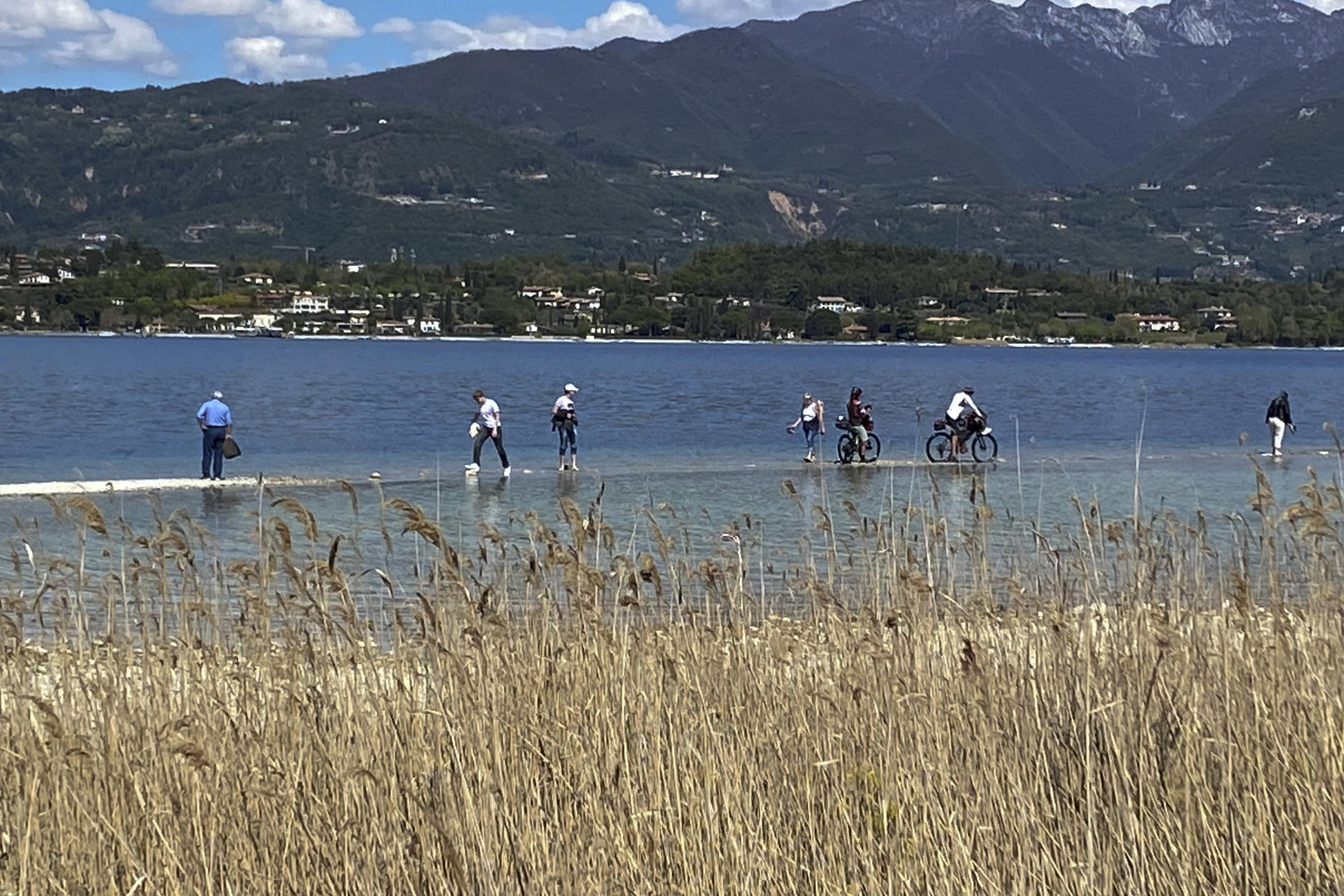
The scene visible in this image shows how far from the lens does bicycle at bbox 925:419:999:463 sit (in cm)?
3133

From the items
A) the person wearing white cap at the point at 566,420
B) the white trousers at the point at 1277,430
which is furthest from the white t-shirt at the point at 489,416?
the white trousers at the point at 1277,430

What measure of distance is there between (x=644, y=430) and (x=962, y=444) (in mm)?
16915

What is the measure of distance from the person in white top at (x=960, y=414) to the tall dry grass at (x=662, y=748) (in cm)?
2336

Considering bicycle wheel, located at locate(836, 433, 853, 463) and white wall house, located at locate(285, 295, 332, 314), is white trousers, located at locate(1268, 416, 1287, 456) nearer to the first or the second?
bicycle wheel, located at locate(836, 433, 853, 463)

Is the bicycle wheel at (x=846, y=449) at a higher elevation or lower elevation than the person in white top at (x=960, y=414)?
lower

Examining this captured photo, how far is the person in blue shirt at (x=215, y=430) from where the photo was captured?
84.0ft

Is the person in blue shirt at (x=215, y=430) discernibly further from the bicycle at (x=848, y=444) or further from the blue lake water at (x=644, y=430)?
the bicycle at (x=848, y=444)

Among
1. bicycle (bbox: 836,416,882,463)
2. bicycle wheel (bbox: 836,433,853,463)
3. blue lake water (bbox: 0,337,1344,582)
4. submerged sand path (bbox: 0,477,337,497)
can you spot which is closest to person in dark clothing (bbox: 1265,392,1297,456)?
blue lake water (bbox: 0,337,1344,582)

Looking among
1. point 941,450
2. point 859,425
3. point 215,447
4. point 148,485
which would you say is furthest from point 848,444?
point 148,485

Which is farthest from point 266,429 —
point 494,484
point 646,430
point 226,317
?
point 226,317

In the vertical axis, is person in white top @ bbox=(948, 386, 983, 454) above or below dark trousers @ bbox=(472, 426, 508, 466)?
above

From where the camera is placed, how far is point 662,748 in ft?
18.1

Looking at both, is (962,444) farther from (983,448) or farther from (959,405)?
(983,448)

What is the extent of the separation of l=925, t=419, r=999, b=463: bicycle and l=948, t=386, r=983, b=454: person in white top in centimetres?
8
